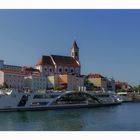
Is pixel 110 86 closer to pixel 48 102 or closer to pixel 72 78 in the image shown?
pixel 72 78

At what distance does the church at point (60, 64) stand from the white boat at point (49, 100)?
31.0ft

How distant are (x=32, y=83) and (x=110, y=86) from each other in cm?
742

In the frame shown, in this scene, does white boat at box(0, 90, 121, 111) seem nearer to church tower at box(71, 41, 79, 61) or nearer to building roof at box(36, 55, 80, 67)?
building roof at box(36, 55, 80, 67)

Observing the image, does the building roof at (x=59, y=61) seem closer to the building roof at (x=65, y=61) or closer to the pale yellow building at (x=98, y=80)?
the building roof at (x=65, y=61)

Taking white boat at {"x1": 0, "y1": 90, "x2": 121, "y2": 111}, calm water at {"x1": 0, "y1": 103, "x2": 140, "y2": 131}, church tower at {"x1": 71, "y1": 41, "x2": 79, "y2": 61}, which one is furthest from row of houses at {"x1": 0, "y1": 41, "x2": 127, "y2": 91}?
calm water at {"x1": 0, "y1": 103, "x2": 140, "y2": 131}

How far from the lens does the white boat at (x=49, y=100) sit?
40.2 ft

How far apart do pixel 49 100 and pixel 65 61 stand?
13.1 metres

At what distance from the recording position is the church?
25.8 m

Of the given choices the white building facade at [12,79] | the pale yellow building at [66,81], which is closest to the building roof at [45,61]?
the pale yellow building at [66,81]

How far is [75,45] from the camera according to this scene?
1064 inches

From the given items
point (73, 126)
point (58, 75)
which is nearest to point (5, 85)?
point (58, 75)

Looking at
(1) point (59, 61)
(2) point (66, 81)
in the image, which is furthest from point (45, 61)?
(2) point (66, 81)

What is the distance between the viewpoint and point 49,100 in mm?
13531

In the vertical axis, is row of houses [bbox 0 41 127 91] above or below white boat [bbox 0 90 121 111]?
above
